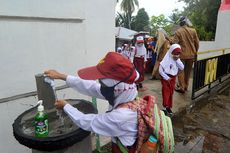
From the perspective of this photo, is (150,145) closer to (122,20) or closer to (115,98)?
(115,98)

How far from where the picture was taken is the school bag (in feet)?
5.80

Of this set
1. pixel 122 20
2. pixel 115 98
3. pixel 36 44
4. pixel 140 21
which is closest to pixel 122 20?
pixel 122 20

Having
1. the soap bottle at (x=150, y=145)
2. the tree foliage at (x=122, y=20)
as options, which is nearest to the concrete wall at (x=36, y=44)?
the soap bottle at (x=150, y=145)

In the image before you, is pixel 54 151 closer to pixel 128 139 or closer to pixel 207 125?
pixel 128 139

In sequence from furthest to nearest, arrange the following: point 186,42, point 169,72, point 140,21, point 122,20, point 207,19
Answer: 1. point 122,20
2. point 140,21
3. point 207,19
4. point 186,42
5. point 169,72

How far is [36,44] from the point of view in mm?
2734

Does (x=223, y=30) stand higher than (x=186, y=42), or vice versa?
(x=223, y=30)

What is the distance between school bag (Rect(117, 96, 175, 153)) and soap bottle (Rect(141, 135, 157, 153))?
35 millimetres

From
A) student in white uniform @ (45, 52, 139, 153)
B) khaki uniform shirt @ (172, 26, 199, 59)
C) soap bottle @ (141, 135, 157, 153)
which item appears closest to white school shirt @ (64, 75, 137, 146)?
student in white uniform @ (45, 52, 139, 153)

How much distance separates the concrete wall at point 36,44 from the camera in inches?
97.7

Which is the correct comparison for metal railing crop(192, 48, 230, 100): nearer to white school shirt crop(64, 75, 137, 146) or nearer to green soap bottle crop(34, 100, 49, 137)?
white school shirt crop(64, 75, 137, 146)

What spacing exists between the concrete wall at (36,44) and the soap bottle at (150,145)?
1.63 meters

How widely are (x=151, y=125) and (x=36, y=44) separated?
1.76m

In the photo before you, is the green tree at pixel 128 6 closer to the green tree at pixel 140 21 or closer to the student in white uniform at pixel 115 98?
the green tree at pixel 140 21
